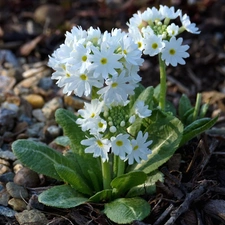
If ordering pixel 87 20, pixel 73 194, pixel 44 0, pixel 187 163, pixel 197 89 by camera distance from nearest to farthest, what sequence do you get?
pixel 73 194 → pixel 187 163 → pixel 197 89 → pixel 87 20 → pixel 44 0

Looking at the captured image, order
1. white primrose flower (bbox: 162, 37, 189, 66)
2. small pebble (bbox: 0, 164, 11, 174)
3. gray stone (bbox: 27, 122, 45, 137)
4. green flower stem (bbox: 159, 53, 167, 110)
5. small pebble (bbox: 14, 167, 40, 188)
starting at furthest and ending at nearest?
1. gray stone (bbox: 27, 122, 45, 137)
2. small pebble (bbox: 0, 164, 11, 174)
3. small pebble (bbox: 14, 167, 40, 188)
4. green flower stem (bbox: 159, 53, 167, 110)
5. white primrose flower (bbox: 162, 37, 189, 66)

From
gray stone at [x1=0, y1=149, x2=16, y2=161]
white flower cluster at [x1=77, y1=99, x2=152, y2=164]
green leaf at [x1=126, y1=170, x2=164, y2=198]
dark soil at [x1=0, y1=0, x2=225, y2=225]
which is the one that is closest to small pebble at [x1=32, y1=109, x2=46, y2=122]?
dark soil at [x1=0, y1=0, x2=225, y2=225]

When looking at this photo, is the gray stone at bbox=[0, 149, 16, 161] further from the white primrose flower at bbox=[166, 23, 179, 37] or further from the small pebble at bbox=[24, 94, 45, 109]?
the white primrose flower at bbox=[166, 23, 179, 37]

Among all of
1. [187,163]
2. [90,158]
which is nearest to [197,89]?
[187,163]

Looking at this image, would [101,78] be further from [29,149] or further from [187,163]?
[187,163]

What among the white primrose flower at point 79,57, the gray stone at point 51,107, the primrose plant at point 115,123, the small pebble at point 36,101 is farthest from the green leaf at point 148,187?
the small pebble at point 36,101
